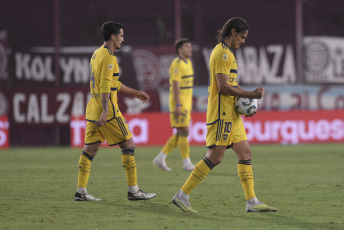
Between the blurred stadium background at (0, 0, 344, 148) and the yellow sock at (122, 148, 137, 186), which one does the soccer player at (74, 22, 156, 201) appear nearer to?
the yellow sock at (122, 148, 137, 186)

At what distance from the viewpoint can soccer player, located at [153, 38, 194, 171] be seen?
12.9 m

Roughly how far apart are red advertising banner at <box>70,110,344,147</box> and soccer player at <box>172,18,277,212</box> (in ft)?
38.8

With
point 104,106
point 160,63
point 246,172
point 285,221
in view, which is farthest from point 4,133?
point 285,221

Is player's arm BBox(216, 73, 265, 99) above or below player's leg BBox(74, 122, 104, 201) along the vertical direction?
above

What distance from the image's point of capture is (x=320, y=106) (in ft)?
68.3

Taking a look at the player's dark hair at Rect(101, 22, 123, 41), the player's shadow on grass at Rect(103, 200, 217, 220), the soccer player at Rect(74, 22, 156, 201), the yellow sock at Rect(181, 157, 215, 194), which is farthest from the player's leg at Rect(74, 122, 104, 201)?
the yellow sock at Rect(181, 157, 215, 194)

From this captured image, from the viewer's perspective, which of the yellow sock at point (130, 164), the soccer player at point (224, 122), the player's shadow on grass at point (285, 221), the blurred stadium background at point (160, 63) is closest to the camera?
the player's shadow on grass at point (285, 221)

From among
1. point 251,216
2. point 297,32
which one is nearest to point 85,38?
point 297,32

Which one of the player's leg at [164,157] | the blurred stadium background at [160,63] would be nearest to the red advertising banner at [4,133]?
the blurred stadium background at [160,63]

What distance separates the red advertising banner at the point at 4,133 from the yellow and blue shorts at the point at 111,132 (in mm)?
10956

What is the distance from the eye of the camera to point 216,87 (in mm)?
7887

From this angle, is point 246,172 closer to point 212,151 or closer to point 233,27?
point 212,151

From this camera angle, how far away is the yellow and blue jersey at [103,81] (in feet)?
27.8

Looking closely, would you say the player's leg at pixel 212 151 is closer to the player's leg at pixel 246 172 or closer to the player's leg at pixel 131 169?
the player's leg at pixel 246 172
